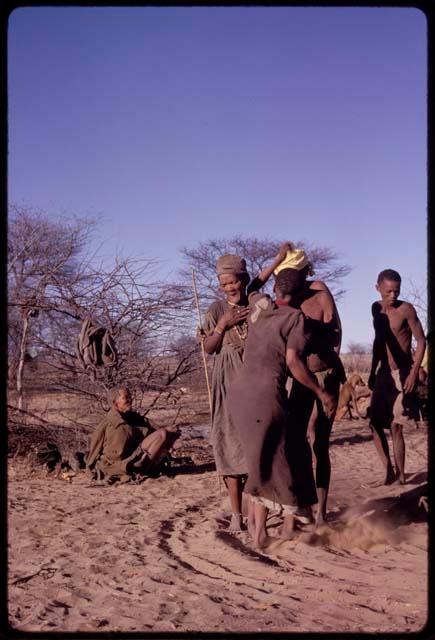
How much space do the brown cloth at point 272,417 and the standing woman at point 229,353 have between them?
2.21ft

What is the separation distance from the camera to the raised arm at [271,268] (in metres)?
4.71

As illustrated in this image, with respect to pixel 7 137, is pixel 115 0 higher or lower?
higher

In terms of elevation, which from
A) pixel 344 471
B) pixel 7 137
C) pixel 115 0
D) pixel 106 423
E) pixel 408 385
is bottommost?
pixel 344 471

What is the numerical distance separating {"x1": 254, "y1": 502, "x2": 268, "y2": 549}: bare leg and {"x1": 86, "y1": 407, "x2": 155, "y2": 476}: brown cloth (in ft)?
11.6

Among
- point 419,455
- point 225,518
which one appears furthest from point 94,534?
point 419,455

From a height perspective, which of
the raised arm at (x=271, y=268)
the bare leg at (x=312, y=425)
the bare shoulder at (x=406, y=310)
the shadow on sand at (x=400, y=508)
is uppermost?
the raised arm at (x=271, y=268)

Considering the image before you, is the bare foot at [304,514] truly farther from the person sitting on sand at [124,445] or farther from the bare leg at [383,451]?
the person sitting on sand at [124,445]

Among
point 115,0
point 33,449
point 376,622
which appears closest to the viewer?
point 376,622

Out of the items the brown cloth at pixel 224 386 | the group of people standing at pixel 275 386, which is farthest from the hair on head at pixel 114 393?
the brown cloth at pixel 224 386

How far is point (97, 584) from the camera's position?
376cm

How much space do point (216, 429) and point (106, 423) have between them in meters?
3.05

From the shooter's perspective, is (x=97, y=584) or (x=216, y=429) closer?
(x=97, y=584)

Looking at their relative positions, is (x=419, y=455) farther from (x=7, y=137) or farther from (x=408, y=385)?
(x=7, y=137)

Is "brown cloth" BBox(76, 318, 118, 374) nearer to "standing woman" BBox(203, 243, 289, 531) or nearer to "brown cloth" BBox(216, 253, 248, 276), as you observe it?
"standing woman" BBox(203, 243, 289, 531)
